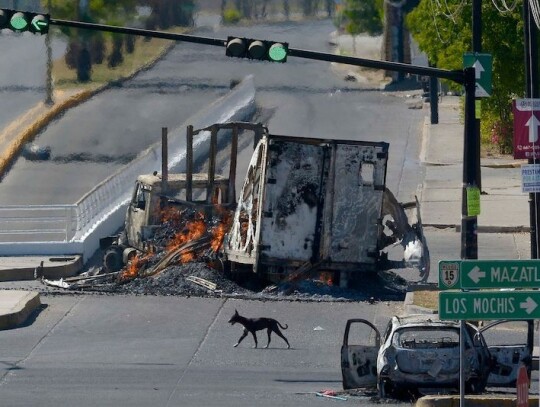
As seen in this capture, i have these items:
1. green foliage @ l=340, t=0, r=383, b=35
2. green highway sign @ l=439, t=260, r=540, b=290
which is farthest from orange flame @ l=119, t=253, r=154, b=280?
green foliage @ l=340, t=0, r=383, b=35

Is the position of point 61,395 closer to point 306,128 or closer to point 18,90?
point 306,128

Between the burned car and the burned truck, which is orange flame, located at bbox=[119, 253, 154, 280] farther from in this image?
the burned car

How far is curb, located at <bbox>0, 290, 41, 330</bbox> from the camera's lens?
70.4 ft

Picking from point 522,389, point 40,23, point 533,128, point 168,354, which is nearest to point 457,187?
point 533,128

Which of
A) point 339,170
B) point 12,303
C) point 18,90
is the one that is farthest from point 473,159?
point 18,90

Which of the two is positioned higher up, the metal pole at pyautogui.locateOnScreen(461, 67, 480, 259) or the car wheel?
the metal pole at pyautogui.locateOnScreen(461, 67, 480, 259)

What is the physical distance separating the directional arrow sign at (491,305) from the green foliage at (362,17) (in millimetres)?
58124

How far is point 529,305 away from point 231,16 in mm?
48689

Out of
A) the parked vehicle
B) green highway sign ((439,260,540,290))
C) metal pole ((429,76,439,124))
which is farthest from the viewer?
the parked vehicle

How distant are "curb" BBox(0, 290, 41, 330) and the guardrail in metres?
3.62

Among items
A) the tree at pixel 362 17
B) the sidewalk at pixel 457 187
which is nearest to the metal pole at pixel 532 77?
the sidewalk at pixel 457 187

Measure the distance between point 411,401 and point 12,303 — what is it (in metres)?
8.08

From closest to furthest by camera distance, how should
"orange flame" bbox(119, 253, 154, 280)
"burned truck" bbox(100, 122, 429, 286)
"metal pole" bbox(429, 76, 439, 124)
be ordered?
"burned truck" bbox(100, 122, 429, 286), "orange flame" bbox(119, 253, 154, 280), "metal pole" bbox(429, 76, 439, 124)

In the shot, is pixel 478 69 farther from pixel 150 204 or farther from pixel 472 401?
pixel 472 401
